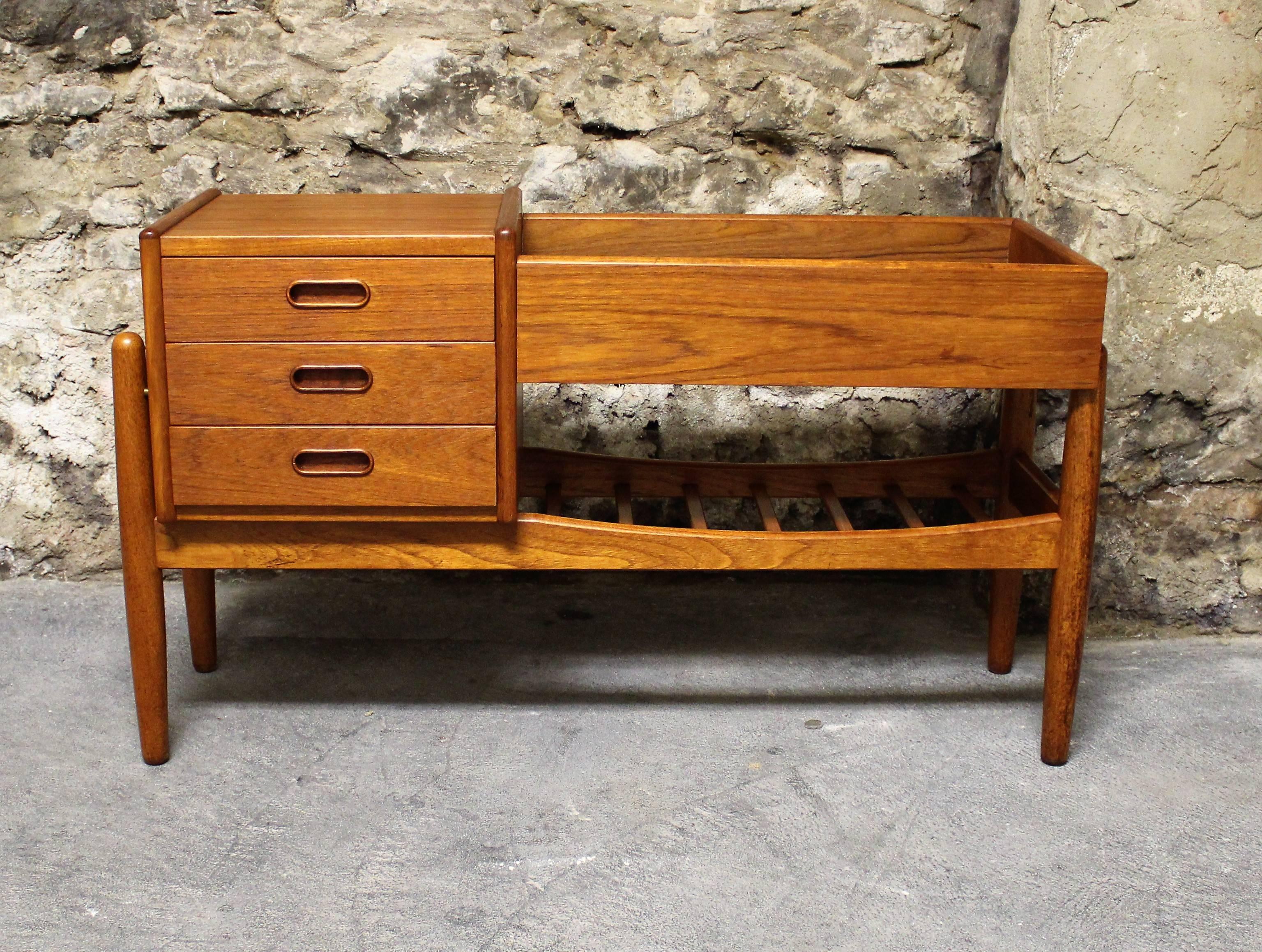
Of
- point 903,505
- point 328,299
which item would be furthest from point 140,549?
point 903,505

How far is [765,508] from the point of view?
7.48ft

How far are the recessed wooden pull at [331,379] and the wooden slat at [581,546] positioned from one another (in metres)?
0.22

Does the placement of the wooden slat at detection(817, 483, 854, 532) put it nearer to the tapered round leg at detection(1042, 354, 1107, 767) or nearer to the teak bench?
the teak bench

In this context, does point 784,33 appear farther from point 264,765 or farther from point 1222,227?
point 264,765

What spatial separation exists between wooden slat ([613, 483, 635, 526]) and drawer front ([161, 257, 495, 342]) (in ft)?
1.50

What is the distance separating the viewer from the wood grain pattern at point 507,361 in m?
1.80

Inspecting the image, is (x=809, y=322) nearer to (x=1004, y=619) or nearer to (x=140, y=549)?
(x=1004, y=619)

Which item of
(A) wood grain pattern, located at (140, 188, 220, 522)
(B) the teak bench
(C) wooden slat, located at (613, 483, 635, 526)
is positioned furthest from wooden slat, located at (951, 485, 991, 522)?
(A) wood grain pattern, located at (140, 188, 220, 522)

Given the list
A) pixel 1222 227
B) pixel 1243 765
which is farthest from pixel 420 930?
pixel 1222 227

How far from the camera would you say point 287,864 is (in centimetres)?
179

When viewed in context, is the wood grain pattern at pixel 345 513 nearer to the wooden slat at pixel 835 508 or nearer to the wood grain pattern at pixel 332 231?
the wood grain pattern at pixel 332 231

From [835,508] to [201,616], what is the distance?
3.73 feet

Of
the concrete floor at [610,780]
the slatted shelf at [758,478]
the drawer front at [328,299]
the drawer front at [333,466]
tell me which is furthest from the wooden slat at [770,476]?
the drawer front at [328,299]

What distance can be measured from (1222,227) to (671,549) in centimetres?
116
